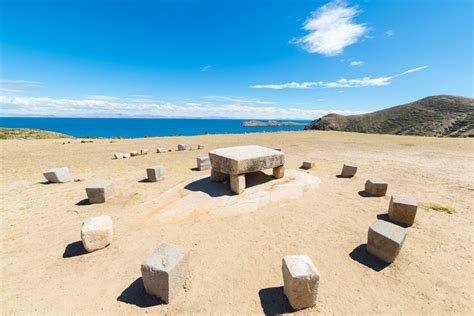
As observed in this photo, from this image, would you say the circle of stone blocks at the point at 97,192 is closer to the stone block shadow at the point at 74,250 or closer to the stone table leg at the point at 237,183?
the stone block shadow at the point at 74,250

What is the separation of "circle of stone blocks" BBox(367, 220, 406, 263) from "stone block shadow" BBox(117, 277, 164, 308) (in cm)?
449

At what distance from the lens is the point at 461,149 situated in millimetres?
16812

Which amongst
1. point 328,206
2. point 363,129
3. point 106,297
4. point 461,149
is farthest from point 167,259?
point 363,129

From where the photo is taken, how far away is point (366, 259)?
448 cm

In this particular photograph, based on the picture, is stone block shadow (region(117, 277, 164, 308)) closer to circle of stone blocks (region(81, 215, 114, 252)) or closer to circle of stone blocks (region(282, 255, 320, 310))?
circle of stone blocks (region(81, 215, 114, 252))

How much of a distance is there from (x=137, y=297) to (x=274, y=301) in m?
2.43

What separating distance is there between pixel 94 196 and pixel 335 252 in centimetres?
776

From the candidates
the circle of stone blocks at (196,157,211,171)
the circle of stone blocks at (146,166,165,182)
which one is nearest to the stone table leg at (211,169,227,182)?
the circle of stone blocks at (146,166,165,182)

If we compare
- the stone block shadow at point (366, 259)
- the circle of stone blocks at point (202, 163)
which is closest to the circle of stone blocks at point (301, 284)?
the stone block shadow at point (366, 259)

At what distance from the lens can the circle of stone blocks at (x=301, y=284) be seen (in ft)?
10.6

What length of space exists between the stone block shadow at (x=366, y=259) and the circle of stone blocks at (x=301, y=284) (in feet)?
5.74

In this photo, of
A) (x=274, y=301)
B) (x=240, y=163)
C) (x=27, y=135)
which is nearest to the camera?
(x=274, y=301)

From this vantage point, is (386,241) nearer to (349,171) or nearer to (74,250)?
(349,171)

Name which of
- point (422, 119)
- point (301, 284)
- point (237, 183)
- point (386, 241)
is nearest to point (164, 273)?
point (301, 284)
